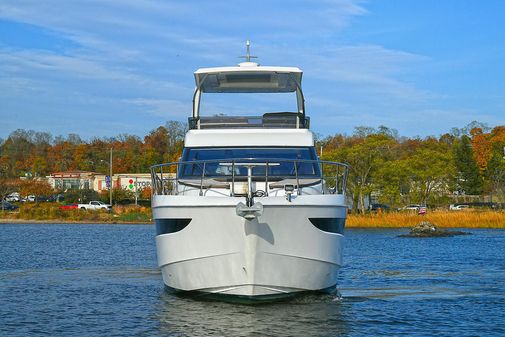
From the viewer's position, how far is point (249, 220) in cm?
1515

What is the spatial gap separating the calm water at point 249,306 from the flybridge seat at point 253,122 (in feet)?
14.4

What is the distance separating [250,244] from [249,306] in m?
1.67

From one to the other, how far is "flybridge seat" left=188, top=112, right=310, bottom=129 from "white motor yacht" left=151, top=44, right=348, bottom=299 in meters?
0.56

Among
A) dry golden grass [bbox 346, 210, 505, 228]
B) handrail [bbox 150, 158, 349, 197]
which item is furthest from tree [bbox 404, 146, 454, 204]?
handrail [bbox 150, 158, 349, 197]

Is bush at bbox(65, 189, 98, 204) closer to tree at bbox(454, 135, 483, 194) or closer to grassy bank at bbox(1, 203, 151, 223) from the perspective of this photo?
grassy bank at bbox(1, 203, 151, 223)

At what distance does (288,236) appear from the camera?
1551 cm

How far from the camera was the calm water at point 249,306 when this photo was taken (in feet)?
49.1

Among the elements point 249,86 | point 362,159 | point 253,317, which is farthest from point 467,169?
point 253,317

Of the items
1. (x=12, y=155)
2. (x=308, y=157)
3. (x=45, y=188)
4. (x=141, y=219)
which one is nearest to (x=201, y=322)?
(x=308, y=157)

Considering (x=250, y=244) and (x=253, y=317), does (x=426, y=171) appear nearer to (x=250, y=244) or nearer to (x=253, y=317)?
(x=253, y=317)

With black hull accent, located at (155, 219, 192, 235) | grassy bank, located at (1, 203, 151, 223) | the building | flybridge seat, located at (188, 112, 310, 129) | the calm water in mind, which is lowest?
grassy bank, located at (1, 203, 151, 223)

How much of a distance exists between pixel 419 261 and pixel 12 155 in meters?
122

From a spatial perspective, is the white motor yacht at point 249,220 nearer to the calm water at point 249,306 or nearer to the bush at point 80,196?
the calm water at point 249,306

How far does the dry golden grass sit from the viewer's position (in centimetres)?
5684
